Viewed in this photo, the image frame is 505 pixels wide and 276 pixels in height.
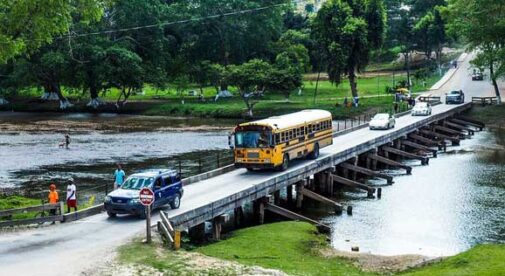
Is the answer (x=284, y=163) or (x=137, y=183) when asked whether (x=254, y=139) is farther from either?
(x=137, y=183)

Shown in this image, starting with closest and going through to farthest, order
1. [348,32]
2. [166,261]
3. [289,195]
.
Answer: [166,261], [289,195], [348,32]

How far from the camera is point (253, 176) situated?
40.3 meters

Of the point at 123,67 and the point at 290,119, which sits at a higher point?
the point at 123,67

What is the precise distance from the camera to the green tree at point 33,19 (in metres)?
34.6

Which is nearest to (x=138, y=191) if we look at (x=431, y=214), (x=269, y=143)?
(x=269, y=143)

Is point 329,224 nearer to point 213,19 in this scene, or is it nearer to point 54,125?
point 54,125

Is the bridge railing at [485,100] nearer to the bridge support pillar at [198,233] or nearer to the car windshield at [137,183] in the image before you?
the bridge support pillar at [198,233]

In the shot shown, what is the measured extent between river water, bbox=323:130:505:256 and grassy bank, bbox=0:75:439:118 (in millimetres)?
35872

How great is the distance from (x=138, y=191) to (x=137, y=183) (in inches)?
22.2

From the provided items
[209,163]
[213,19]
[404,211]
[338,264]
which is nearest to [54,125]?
[213,19]

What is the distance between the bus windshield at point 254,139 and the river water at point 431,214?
5.66 m

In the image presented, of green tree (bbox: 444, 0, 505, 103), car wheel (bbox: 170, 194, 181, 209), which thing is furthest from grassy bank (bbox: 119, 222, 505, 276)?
green tree (bbox: 444, 0, 505, 103)

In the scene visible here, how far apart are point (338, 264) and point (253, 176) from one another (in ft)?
44.6

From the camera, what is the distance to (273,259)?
26.5 metres
